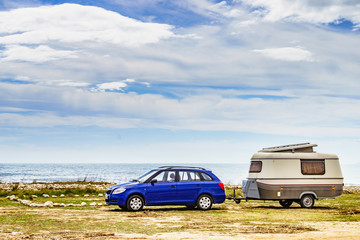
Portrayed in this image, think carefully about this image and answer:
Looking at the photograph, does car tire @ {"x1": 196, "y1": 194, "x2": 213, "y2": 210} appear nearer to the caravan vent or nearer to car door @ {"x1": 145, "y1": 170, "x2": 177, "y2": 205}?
car door @ {"x1": 145, "y1": 170, "x2": 177, "y2": 205}

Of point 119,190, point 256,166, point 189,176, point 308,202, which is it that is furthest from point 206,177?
point 308,202

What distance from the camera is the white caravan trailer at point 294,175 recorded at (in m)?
21.4

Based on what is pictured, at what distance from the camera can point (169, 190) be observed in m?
19.1

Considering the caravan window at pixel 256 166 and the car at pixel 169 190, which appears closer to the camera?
the car at pixel 169 190

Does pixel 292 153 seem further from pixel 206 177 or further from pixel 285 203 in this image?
pixel 206 177

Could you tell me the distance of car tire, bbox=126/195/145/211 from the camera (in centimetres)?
1875

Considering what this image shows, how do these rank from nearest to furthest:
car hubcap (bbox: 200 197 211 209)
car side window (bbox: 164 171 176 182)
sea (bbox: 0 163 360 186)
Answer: car side window (bbox: 164 171 176 182) < car hubcap (bbox: 200 197 211 209) < sea (bbox: 0 163 360 186)

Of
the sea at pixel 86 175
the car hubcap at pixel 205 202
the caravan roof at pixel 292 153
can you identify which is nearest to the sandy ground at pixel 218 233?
the car hubcap at pixel 205 202

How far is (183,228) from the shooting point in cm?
1380

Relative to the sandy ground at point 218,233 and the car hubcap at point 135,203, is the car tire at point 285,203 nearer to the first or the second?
the sandy ground at point 218,233

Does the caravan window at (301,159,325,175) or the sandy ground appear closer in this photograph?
the sandy ground

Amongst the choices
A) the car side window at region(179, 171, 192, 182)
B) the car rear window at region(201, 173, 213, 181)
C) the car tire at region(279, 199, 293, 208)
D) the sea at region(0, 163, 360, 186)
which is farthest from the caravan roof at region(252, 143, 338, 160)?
the sea at region(0, 163, 360, 186)

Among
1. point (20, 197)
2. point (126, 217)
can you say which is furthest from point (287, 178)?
point (20, 197)

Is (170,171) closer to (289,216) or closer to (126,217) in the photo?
(126,217)
